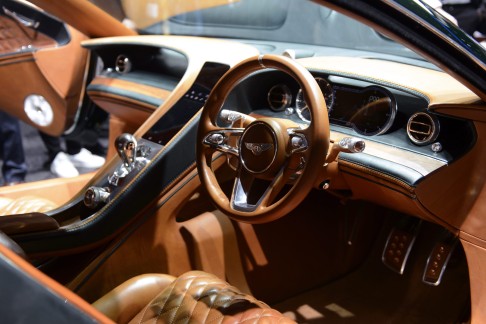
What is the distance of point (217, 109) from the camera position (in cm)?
153

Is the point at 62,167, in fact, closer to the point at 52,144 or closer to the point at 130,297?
the point at 52,144

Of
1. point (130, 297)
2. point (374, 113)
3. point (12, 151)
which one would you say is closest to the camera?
point (130, 297)

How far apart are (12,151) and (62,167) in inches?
12.3

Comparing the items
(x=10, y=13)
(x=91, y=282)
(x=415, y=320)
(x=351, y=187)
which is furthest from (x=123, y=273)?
(x=10, y=13)

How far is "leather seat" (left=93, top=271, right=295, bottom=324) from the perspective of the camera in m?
1.34

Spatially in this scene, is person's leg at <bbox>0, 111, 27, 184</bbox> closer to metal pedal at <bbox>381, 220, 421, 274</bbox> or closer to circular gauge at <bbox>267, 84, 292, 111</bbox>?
circular gauge at <bbox>267, 84, 292, 111</bbox>

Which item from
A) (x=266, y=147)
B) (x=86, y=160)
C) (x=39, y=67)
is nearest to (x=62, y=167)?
(x=86, y=160)

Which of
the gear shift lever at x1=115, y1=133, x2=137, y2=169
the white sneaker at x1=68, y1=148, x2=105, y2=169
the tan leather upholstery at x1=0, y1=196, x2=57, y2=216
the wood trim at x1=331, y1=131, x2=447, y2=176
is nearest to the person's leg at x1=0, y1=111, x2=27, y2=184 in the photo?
the white sneaker at x1=68, y1=148, x2=105, y2=169

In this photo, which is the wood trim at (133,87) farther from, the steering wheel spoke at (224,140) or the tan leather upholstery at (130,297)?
the tan leather upholstery at (130,297)

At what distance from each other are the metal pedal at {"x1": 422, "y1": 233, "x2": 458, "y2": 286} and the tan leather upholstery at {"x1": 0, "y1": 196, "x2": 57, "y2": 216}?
4.42 ft

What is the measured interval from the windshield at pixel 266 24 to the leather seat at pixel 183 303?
1068 mm

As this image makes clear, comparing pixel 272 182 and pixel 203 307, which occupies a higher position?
pixel 272 182

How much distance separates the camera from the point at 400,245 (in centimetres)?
210

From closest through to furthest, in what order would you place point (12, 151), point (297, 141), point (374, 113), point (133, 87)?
point (297, 141)
point (374, 113)
point (133, 87)
point (12, 151)
